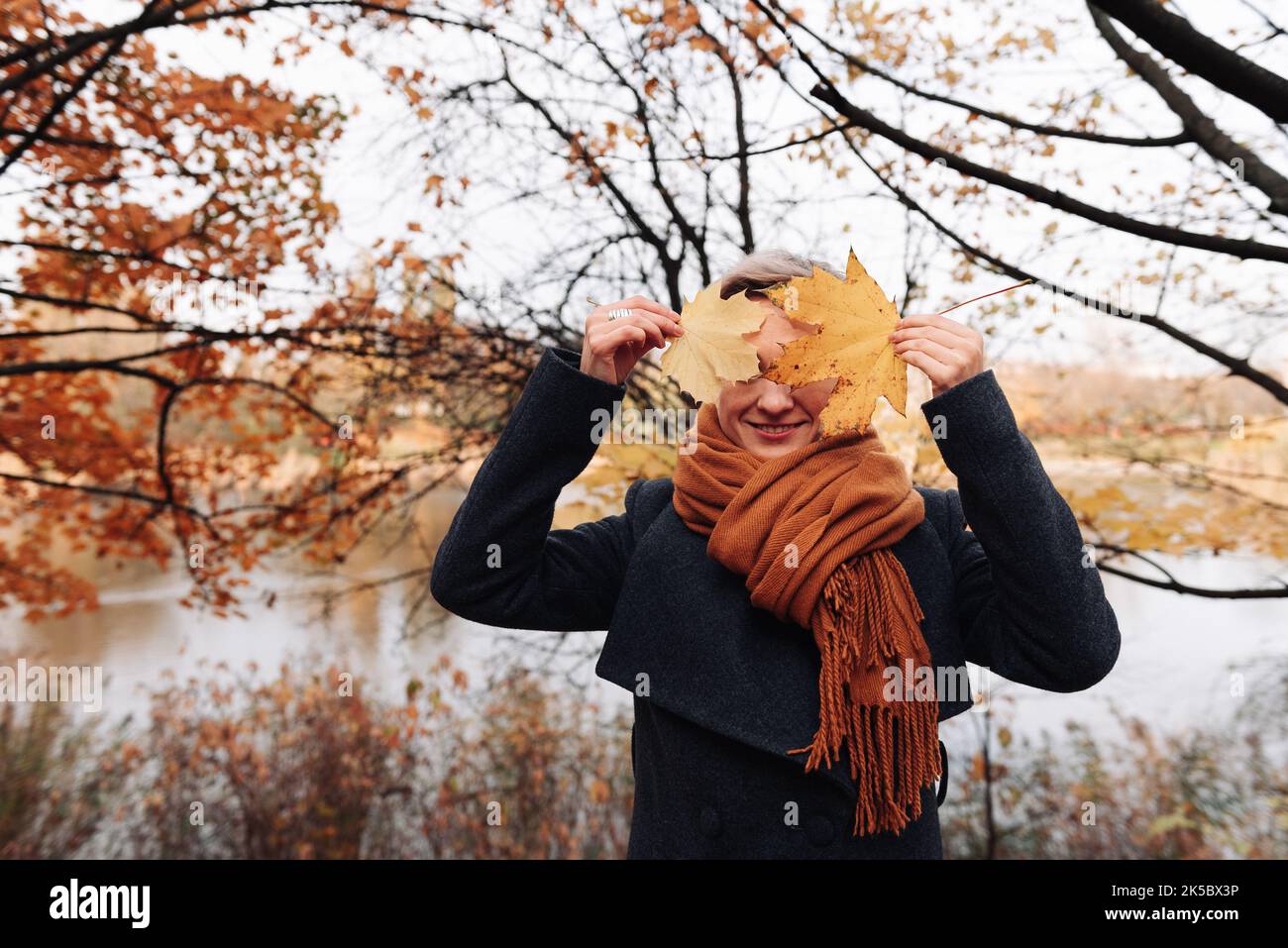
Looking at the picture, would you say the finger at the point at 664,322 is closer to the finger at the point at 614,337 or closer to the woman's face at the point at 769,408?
the finger at the point at 614,337

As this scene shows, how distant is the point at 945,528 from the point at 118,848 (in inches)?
282

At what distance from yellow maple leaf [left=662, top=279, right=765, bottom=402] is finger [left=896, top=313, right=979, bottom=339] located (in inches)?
8.8

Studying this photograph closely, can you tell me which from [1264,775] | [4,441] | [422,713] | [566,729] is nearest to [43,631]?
[422,713]

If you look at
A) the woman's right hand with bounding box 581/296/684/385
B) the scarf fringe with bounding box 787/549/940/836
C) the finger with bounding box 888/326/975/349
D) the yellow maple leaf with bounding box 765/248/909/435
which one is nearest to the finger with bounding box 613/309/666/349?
the woman's right hand with bounding box 581/296/684/385

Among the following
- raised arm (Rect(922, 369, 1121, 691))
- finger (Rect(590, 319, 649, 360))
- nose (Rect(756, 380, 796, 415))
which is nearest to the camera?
raised arm (Rect(922, 369, 1121, 691))

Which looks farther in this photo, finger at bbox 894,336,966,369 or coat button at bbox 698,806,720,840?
coat button at bbox 698,806,720,840

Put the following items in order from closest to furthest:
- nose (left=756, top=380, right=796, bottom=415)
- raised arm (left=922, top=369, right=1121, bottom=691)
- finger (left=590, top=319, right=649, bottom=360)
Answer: raised arm (left=922, top=369, right=1121, bottom=691), finger (left=590, top=319, right=649, bottom=360), nose (left=756, top=380, right=796, bottom=415)

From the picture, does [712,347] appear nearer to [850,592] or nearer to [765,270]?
[765,270]

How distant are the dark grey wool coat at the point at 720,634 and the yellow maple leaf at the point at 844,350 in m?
0.09

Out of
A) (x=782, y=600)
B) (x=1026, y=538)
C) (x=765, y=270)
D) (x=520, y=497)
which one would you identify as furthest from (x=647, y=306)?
(x=1026, y=538)

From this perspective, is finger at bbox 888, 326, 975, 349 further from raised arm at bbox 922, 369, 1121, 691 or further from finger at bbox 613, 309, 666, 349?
finger at bbox 613, 309, 666, 349

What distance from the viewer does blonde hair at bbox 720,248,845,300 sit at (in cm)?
132

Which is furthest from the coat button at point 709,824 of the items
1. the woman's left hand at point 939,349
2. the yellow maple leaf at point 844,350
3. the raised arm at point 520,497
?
the woman's left hand at point 939,349
